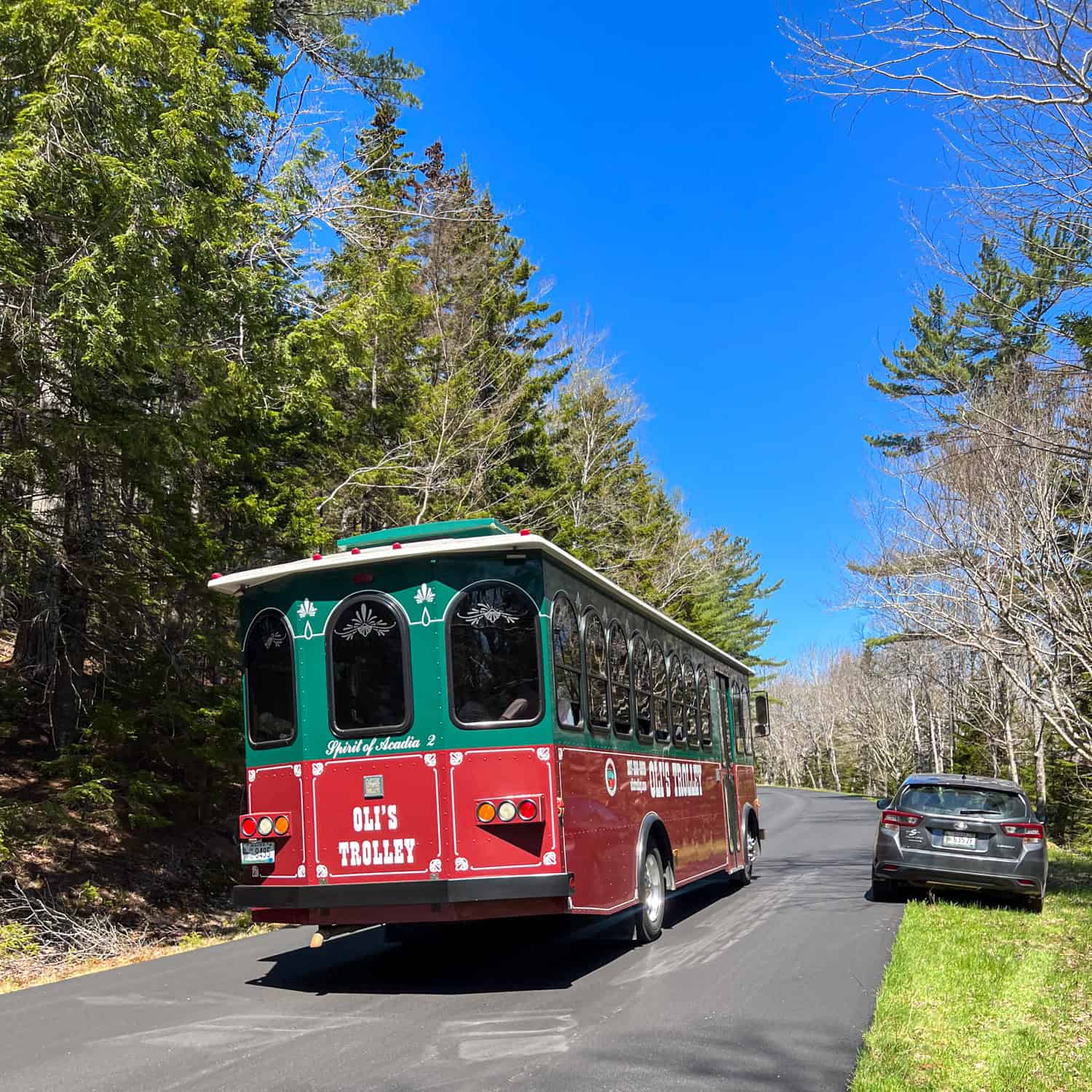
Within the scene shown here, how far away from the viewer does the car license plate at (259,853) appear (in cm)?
788

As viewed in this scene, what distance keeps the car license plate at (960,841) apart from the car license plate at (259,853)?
25.3 ft

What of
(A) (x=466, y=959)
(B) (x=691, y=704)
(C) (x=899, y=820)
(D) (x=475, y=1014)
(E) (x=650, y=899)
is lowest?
(A) (x=466, y=959)

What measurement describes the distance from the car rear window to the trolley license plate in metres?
0.24

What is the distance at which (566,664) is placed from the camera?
803 centimetres

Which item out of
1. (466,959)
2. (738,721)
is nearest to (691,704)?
(738,721)

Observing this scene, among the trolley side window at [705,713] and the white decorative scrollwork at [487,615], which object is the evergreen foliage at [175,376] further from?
the trolley side window at [705,713]


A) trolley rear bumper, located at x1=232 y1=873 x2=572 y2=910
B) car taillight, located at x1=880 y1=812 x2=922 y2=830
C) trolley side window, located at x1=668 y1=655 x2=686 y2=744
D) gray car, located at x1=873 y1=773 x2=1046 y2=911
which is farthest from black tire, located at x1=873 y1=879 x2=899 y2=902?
trolley rear bumper, located at x1=232 y1=873 x2=572 y2=910

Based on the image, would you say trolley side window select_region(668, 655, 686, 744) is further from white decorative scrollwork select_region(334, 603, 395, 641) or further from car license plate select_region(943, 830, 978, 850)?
white decorative scrollwork select_region(334, 603, 395, 641)

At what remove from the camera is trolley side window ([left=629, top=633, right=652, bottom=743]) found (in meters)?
9.91

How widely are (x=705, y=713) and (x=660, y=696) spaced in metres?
2.49

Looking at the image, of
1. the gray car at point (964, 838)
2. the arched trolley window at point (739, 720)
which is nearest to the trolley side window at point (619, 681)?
the gray car at point (964, 838)

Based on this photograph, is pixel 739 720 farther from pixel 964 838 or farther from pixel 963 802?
pixel 964 838

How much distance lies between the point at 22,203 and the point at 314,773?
5700mm

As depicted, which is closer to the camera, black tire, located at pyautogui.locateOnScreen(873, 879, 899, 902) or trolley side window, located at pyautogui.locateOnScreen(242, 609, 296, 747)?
trolley side window, located at pyautogui.locateOnScreen(242, 609, 296, 747)
